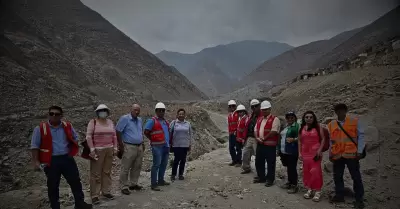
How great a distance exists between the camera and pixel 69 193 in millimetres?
6453

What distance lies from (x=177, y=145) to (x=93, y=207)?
92.8 inches

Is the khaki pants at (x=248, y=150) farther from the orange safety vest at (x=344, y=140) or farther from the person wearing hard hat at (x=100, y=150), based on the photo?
the person wearing hard hat at (x=100, y=150)

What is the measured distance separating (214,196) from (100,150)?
2.55 m

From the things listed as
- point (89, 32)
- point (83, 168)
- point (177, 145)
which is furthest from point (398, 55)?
point (89, 32)

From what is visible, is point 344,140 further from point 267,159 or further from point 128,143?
point 128,143

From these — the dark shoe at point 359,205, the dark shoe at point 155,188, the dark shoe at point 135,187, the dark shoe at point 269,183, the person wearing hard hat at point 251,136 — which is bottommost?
the dark shoe at point 359,205

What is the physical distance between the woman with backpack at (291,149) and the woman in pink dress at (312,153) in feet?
1.00

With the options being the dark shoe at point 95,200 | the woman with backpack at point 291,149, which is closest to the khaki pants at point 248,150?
the woman with backpack at point 291,149

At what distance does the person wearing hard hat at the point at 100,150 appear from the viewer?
17.4ft

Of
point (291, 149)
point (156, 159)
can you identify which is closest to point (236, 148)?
point (291, 149)

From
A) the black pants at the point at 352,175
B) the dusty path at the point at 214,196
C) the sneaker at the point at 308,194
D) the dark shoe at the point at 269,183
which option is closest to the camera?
the black pants at the point at 352,175

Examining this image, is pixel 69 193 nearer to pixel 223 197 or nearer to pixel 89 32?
pixel 223 197

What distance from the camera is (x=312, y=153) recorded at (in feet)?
19.1

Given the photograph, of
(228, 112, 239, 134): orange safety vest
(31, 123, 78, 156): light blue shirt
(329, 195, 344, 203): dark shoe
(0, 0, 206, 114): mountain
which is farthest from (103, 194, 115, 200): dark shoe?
(0, 0, 206, 114): mountain
